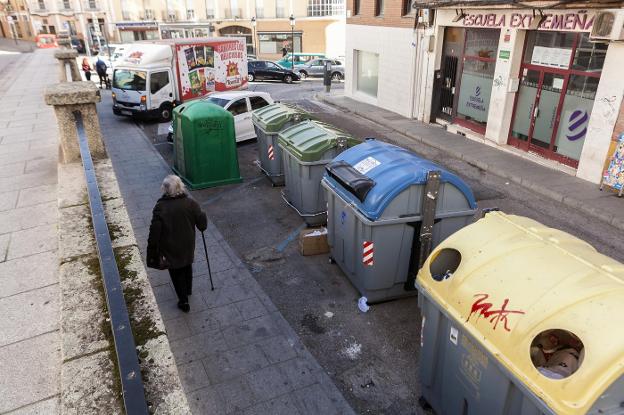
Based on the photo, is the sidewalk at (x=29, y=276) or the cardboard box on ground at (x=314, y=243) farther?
the cardboard box on ground at (x=314, y=243)

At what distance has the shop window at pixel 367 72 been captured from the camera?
21.7 m

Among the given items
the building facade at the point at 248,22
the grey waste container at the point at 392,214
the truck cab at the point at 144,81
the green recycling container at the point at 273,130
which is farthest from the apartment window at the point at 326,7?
the grey waste container at the point at 392,214

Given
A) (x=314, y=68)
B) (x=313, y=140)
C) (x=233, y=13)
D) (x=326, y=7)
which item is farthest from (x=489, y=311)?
(x=233, y=13)

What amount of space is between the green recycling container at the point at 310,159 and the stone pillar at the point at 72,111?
134 inches

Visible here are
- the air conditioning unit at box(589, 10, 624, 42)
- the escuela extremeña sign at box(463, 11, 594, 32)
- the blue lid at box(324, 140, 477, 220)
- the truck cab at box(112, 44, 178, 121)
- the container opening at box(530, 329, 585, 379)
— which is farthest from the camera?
the truck cab at box(112, 44, 178, 121)

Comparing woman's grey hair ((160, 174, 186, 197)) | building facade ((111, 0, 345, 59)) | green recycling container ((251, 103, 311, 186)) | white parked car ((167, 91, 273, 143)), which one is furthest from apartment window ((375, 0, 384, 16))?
building facade ((111, 0, 345, 59))

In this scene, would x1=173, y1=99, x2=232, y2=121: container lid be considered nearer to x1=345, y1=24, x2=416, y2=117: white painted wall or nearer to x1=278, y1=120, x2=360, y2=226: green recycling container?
x1=278, y1=120, x2=360, y2=226: green recycling container

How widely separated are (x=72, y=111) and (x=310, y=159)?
386cm

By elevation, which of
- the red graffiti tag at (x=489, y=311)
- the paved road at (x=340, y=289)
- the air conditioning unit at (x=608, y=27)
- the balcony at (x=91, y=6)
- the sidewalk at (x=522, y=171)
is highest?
the balcony at (x=91, y=6)

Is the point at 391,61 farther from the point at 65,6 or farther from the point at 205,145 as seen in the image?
the point at 65,6

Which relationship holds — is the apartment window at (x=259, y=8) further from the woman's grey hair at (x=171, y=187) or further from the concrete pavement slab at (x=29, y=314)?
the concrete pavement slab at (x=29, y=314)

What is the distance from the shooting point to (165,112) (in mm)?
18047

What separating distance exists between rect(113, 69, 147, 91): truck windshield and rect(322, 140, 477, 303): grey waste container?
1354 centimetres

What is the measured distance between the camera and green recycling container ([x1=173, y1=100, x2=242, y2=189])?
1016cm
